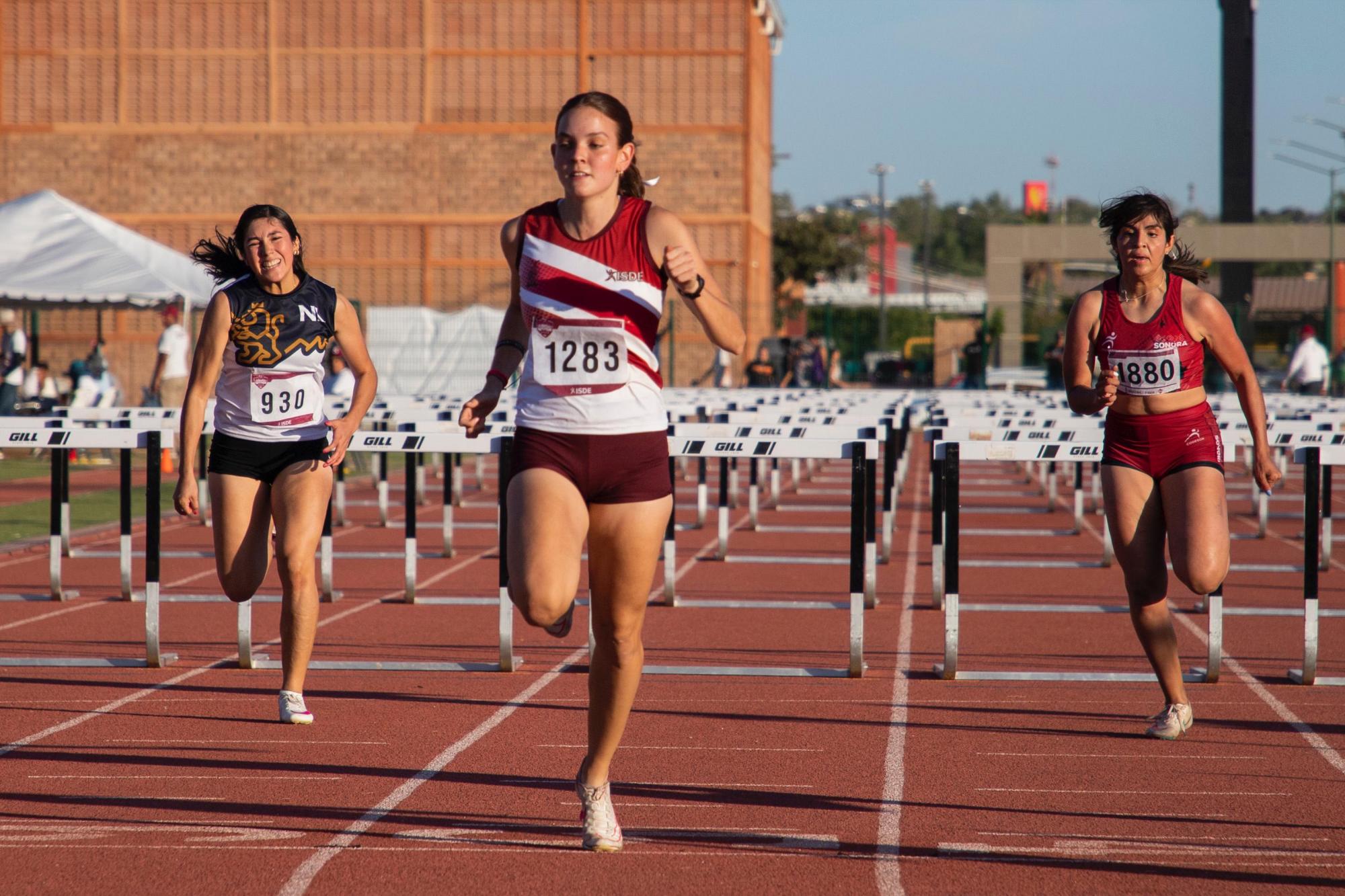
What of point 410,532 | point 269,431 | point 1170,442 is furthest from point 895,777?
point 410,532

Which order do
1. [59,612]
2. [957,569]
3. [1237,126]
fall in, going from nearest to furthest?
1. [957,569]
2. [59,612]
3. [1237,126]

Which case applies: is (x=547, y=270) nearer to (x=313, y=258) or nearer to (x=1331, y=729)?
(x=1331, y=729)

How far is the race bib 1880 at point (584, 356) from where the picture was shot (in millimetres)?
4750

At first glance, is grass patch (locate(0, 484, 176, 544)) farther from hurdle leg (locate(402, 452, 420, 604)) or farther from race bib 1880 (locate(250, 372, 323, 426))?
race bib 1880 (locate(250, 372, 323, 426))

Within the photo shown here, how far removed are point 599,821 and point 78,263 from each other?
18366 millimetres

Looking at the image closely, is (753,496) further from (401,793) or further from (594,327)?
(594,327)

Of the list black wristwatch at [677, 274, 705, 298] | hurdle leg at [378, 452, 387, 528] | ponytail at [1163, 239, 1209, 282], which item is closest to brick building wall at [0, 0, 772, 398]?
hurdle leg at [378, 452, 387, 528]

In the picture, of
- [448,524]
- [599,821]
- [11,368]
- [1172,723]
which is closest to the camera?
[599,821]

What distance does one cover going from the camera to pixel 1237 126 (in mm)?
57125

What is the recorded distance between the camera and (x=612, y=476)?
475cm

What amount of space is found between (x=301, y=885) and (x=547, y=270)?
1773 mm

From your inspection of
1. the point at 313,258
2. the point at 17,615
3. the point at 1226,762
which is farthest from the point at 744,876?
the point at 313,258

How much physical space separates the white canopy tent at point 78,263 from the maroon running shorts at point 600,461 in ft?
56.7

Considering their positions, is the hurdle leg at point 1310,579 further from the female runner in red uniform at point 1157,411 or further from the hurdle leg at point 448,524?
the hurdle leg at point 448,524
